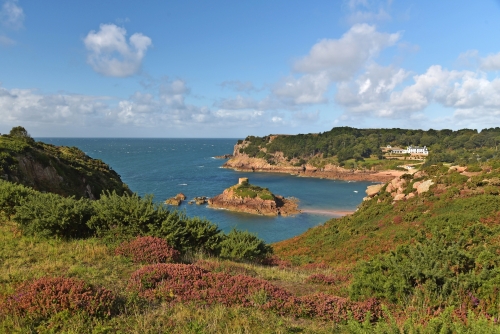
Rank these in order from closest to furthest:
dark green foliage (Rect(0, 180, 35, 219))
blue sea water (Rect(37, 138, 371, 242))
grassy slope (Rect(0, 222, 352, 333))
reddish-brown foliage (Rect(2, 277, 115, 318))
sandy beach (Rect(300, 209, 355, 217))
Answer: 1. grassy slope (Rect(0, 222, 352, 333))
2. reddish-brown foliage (Rect(2, 277, 115, 318))
3. dark green foliage (Rect(0, 180, 35, 219))
4. blue sea water (Rect(37, 138, 371, 242))
5. sandy beach (Rect(300, 209, 355, 217))

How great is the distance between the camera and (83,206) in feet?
40.4

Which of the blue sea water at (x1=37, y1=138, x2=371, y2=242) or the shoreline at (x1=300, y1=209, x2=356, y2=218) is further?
the shoreline at (x1=300, y1=209, x2=356, y2=218)

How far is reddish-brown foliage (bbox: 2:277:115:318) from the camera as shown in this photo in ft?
18.0

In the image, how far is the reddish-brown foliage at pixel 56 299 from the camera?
548 centimetres

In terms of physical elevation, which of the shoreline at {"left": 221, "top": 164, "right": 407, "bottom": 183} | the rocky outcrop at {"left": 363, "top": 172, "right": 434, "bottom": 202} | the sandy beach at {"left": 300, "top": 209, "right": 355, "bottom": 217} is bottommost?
the sandy beach at {"left": 300, "top": 209, "right": 355, "bottom": 217}

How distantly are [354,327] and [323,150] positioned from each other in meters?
150

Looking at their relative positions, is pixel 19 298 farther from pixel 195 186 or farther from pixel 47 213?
pixel 195 186

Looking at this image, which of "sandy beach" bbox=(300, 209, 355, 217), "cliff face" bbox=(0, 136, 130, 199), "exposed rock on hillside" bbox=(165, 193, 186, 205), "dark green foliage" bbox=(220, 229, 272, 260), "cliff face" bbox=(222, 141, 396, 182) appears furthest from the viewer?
"cliff face" bbox=(222, 141, 396, 182)

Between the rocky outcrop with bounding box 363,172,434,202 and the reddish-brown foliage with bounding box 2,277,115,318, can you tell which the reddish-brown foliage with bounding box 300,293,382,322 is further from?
the rocky outcrop with bounding box 363,172,434,202

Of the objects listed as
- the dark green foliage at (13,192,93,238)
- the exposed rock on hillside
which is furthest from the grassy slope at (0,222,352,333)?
the exposed rock on hillside

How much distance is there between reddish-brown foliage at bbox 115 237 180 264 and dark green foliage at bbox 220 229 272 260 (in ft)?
13.2

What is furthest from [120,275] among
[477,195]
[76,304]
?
[477,195]

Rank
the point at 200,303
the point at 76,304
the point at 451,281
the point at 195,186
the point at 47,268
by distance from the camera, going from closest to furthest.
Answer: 1. the point at 76,304
2. the point at 200,303
3. the point at 451,281
4. the point at 47,268
5. the point at 195,186

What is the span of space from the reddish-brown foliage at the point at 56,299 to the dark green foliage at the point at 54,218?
18.4 feet
